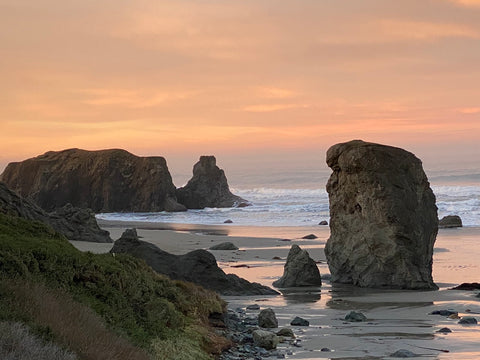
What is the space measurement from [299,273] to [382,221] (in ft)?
8.75

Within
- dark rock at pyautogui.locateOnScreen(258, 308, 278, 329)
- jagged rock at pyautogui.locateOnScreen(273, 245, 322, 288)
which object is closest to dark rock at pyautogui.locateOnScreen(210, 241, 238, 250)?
jagged rock at pyautogui.locateOnScreen(273, 245, 322, 288)

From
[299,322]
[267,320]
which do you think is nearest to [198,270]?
[299,322]

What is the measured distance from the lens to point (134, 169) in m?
90.9

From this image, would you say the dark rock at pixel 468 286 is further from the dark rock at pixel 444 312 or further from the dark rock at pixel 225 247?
the dark rock at pixel 225 247

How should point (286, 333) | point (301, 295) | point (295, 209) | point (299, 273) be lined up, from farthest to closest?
point (295, 209) → point (299, 273) → point (301, 295) → point (286, 333)

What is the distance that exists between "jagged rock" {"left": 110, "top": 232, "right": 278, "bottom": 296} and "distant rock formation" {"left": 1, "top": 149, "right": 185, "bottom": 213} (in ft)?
207

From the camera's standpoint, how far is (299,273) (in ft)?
Answer: 66.9

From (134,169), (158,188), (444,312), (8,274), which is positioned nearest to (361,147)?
(444,312)

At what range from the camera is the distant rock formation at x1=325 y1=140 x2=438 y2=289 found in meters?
20.2

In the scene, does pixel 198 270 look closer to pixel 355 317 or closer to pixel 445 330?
pixel 355 317

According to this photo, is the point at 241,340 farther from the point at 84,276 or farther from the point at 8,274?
the point at 8,274

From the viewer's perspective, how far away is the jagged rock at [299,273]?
66.8 feet

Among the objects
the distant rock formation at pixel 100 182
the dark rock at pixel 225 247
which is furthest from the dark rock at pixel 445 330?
the distant rock formation at pixel 100 182

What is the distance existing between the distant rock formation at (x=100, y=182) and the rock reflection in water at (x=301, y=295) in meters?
62.4
